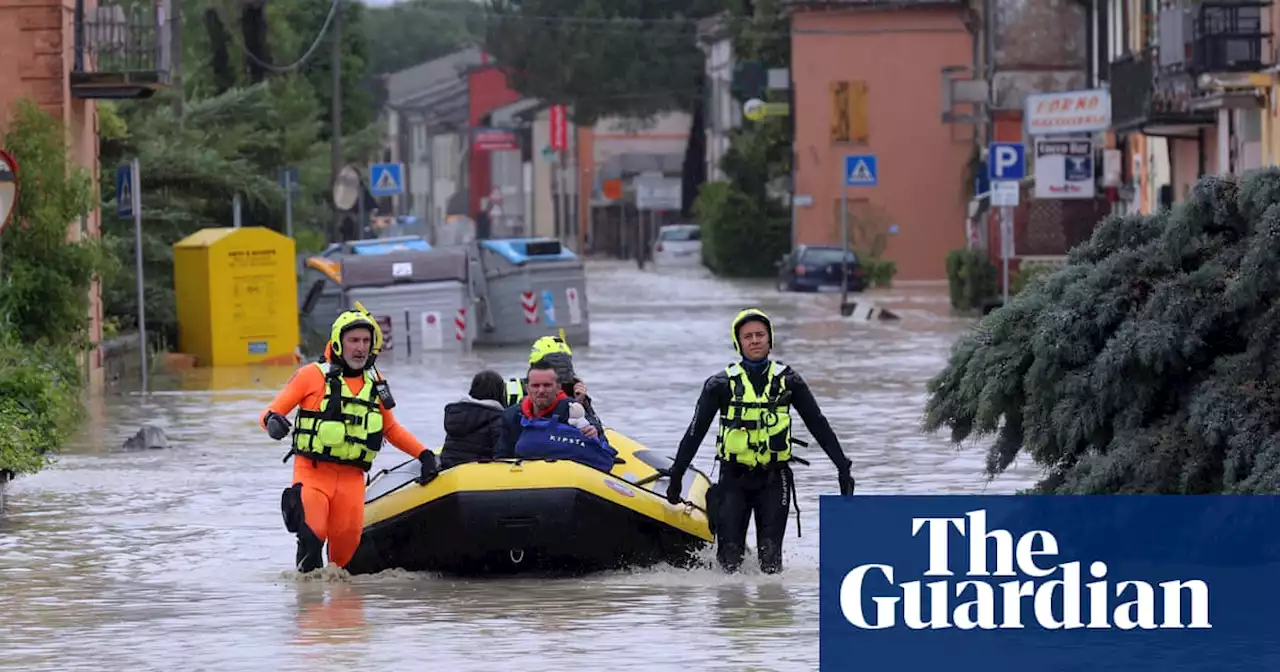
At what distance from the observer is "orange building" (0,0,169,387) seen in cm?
2950

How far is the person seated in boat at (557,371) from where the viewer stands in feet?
48.2

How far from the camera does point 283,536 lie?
16516 mm

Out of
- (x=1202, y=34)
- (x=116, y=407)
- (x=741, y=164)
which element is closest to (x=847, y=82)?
(x=741, y=164)

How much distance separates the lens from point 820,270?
64750 mm

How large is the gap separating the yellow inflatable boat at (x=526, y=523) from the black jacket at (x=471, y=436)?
0.37 metres

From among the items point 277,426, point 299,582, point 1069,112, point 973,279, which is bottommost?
point 299,582

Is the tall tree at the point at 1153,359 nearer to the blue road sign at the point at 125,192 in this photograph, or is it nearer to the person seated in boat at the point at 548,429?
the person seated in boat at the point at 548,429

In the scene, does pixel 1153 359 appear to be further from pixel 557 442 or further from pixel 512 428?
pixel 512 428

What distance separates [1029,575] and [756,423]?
487 centimetres

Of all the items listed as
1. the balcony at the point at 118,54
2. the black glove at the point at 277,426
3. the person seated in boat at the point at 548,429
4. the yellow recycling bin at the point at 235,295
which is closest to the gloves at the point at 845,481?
the person seated in boat at the point at 548,429

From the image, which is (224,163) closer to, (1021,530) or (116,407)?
(116,407)

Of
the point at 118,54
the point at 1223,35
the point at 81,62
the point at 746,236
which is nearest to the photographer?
the point at 81,62

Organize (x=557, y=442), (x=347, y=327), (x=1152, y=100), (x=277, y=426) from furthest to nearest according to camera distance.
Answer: (x=1152, y=100)
(x=557, y=442)
(x=347, y=327)
(x=277, y=426)

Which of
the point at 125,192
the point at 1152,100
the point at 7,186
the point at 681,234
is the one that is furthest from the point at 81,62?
the point at 681,234
